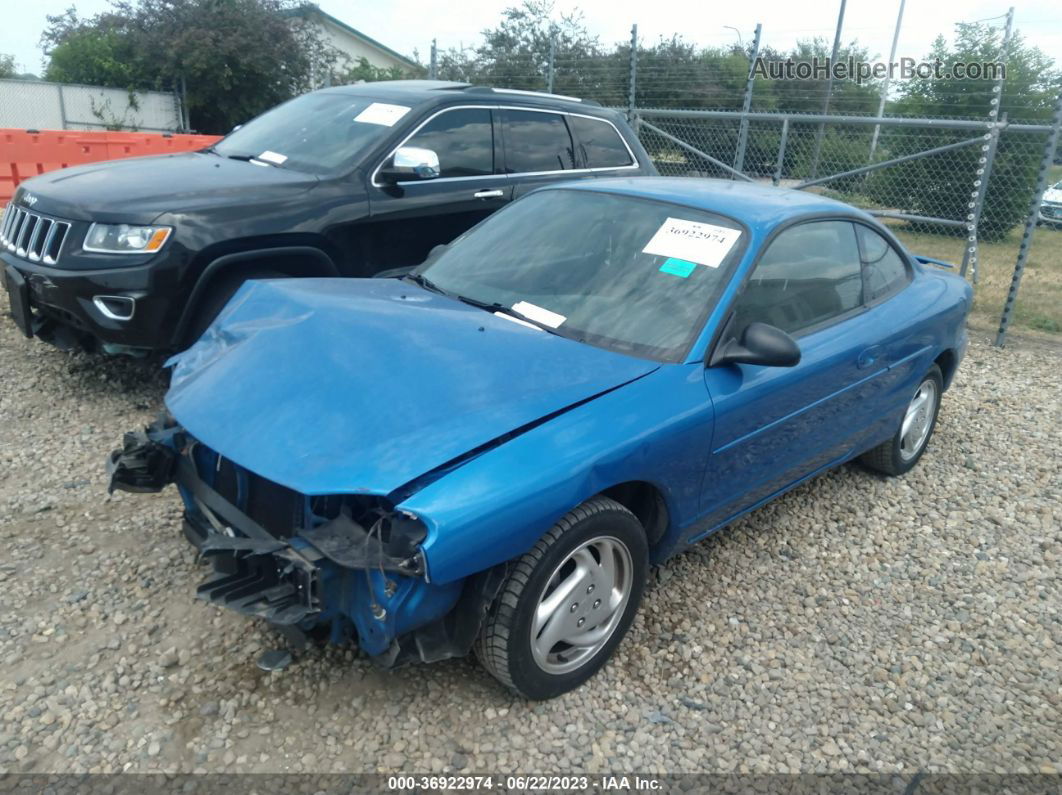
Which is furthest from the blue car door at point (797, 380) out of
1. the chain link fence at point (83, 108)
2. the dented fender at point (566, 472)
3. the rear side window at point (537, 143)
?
the chain link fence at point (83, 108)

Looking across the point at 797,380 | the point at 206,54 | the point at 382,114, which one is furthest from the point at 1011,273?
the point at 206,54

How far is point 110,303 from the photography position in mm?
4324

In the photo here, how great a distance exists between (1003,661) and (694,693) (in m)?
1.34

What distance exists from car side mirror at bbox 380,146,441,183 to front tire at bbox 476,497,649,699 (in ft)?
10.0

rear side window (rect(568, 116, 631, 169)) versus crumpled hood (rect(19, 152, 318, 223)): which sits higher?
rear side window (rect(568, 116, 631, 169))

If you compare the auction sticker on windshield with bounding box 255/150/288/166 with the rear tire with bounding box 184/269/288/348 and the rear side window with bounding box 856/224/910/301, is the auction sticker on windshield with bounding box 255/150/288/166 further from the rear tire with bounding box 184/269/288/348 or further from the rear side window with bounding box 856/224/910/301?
the rear side window with bounding box 856/224/910/301

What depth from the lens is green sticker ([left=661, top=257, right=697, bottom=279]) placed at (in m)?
3.23

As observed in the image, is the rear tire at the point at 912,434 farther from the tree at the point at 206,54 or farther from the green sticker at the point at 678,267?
the tree at the point at 206,54

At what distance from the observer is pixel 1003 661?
3.24 m

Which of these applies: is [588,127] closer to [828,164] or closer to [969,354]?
[969,354]

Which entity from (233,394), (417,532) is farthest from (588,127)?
(417,532)

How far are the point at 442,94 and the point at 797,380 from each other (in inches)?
134

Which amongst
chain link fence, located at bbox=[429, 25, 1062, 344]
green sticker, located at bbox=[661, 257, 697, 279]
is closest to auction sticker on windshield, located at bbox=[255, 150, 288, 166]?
green sticker, located at bbox=[661, 257, 697, 279]

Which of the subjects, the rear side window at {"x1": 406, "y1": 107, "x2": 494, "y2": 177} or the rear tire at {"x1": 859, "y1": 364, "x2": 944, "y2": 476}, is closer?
the rear tire at {"x1": 859, "y1": 364, "x2": 944, "y2": 476}
